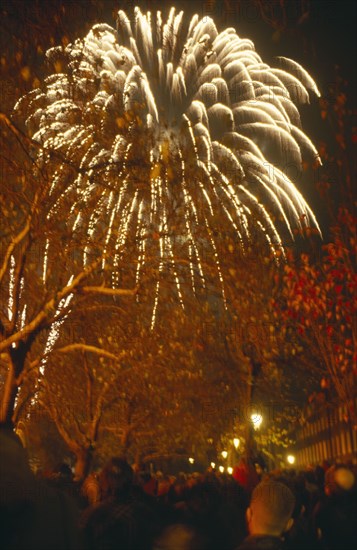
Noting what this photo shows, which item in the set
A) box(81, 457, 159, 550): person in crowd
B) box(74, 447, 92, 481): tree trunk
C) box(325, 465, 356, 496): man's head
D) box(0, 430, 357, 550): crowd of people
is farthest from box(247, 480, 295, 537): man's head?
box(74, 447, 92, 481): tree trunk

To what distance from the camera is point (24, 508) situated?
2857mm

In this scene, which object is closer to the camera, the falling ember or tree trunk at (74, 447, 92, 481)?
the falling ember

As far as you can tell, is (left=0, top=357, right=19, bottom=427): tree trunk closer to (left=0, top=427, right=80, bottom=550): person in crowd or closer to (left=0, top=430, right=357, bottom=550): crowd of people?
(left=0, top=430, right=357, bottom=550): crowd of people

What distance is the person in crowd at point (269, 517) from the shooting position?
3.96 meters

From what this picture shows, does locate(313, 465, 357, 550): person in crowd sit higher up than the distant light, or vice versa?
the distant light

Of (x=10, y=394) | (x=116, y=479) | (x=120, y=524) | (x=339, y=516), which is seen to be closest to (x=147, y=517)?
(x=120, y=524)

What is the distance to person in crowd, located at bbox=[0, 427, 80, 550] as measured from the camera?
2.83 m

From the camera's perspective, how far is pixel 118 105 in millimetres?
15570

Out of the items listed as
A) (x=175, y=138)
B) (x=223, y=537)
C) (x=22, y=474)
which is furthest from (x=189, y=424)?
(x=22, y=474)

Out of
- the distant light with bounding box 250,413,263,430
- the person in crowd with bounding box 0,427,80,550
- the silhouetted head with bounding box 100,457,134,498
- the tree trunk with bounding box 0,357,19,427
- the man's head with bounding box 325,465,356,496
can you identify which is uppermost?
the distant light with bounding box 250,413,263,430

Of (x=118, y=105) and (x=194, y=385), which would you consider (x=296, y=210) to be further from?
(x=194, y=385)

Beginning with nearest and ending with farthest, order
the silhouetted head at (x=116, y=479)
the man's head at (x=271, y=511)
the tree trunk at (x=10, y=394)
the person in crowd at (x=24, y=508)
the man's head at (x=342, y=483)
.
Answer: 1. the person in crowd at (x=24, y=508)
2. the man's head at (x=271, y=511)
3. the silhouetted head at (x=116, y=479)
4. the man's head at (x=342, y=483)
5. the tree trunk at (x=10, y=394)

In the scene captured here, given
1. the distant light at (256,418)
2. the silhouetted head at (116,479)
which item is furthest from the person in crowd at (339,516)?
the distant light at (256,418)

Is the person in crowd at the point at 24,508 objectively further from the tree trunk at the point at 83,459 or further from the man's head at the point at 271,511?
the tree trunk at the point at 83,459
